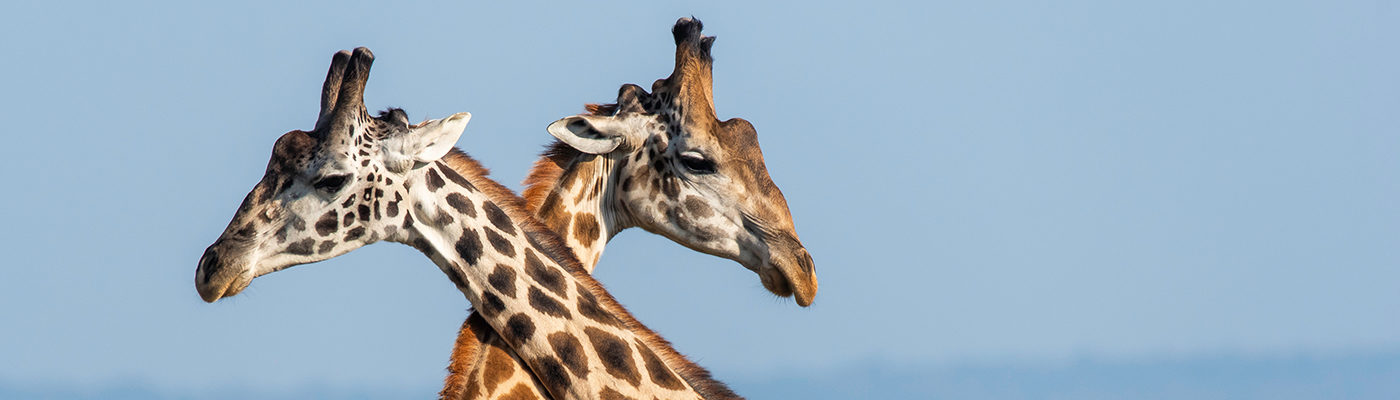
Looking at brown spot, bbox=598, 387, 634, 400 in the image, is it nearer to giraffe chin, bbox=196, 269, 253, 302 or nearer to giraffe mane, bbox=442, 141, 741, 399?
giraffe mane, bbox=442, 141, 741, 399

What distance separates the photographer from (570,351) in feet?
33.4

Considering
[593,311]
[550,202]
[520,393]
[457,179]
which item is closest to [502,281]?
[593,311]

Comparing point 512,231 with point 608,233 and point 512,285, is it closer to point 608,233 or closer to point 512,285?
point 512,285

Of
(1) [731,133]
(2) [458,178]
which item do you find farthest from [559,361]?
(1) [731,133]

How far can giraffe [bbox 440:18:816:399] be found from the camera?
39.4ft

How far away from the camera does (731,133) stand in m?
12.4

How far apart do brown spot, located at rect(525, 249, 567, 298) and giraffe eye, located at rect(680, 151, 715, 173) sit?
1980mm

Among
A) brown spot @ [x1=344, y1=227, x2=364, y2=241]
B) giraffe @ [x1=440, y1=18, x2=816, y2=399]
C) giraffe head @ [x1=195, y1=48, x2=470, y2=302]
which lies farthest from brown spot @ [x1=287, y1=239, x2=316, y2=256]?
giraffe @ [x1=440, y1=18, x2=816, y2=399]

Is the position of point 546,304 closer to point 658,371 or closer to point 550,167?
point 658,371

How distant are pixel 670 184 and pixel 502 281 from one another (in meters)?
2.22

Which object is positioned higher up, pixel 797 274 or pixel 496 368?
pixel 797 274

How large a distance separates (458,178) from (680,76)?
2504 millimetres

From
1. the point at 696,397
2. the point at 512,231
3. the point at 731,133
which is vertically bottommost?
the point at 696,397

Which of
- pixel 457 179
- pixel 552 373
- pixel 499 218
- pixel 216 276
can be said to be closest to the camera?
pixel 216 276
